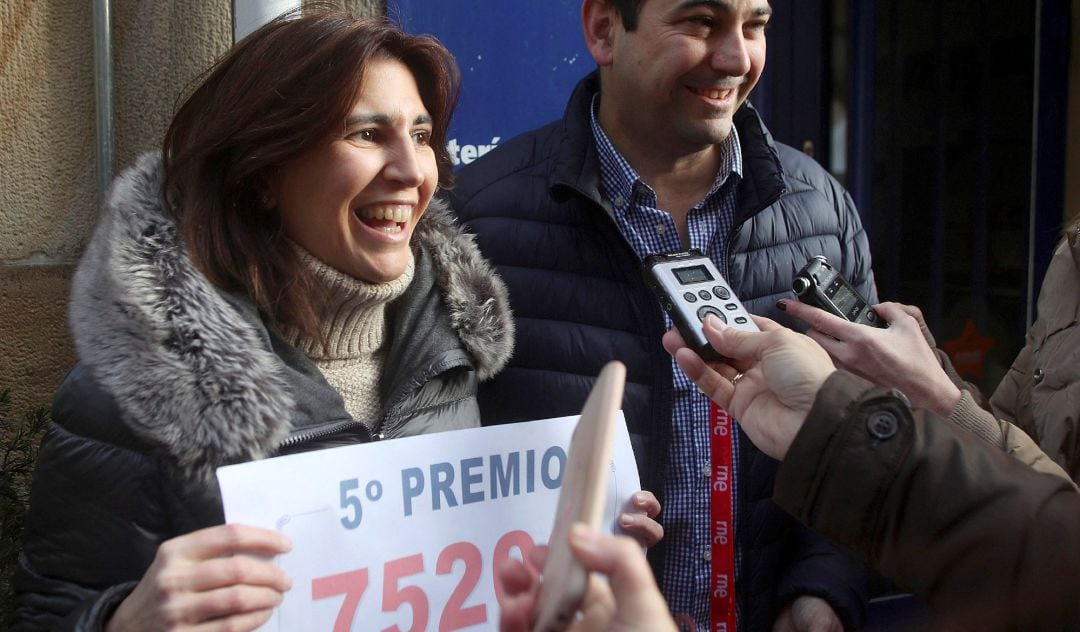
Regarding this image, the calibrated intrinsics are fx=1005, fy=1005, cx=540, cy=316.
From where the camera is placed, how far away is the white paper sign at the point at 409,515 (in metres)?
1.45

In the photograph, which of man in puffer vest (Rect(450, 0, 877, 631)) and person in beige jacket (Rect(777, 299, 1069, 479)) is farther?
man in puffer vest (Rect(450, 0, 877, 631))

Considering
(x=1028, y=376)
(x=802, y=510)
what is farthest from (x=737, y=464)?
(x=802, y=510)

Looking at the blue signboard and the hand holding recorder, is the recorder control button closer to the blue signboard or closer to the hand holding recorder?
the hand holding recorder

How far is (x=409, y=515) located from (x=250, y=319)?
Answer: 1.40ft

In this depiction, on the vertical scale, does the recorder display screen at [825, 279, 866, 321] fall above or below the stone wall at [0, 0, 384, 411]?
below

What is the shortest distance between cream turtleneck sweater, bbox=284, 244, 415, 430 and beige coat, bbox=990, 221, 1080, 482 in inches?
51.3

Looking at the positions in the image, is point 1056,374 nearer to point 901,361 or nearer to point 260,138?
point 901,361

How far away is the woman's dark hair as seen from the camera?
174 centimetres

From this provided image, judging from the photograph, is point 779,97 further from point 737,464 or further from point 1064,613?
point 1064,613

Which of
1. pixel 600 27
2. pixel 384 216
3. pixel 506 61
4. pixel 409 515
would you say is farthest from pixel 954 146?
pixel 409 515

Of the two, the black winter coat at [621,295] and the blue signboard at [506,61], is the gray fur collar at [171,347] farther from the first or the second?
the blue signboard at [506,61]

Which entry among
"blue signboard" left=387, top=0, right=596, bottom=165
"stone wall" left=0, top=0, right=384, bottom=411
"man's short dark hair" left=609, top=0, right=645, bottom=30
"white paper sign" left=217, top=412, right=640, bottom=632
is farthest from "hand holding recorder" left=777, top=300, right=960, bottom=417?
"stone wall" left=0, top=0, right=384, bottom=411

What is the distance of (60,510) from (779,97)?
9.83ft

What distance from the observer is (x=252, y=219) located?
184cm
